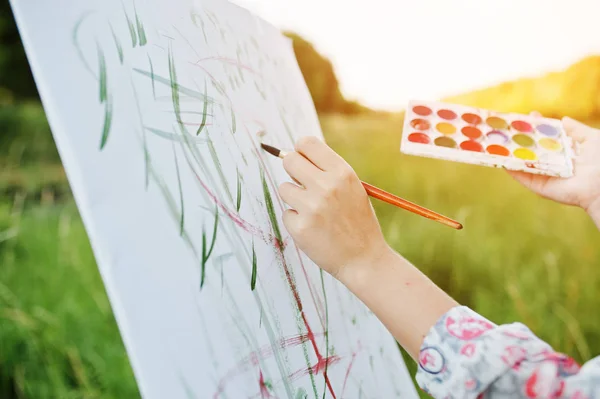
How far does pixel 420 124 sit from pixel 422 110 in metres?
0.03

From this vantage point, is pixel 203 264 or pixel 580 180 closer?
pixel 203 264

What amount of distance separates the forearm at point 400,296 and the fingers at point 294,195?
0.07 m

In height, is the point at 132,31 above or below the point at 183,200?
above

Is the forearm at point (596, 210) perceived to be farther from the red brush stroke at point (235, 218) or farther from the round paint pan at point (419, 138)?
the red brush stroke at point (235, 218)

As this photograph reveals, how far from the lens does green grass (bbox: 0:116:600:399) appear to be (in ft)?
3.44

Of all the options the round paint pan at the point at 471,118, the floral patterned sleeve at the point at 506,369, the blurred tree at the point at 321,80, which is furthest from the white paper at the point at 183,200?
the blurred tree at the point at 321,80

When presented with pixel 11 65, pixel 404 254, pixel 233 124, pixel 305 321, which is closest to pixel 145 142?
pixel 233 124

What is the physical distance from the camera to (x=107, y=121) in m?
0.38

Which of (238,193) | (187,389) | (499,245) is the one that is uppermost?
(238,193)

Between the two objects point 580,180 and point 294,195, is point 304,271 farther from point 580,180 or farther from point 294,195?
point 580,180

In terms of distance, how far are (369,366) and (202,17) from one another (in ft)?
1.42

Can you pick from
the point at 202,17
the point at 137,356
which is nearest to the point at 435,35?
the point at 202,17

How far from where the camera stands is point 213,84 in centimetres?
52

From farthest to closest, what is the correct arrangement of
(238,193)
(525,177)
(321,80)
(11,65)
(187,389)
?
(321,80) < (11,65) < (525,177) < (238,193) < (187,389)
